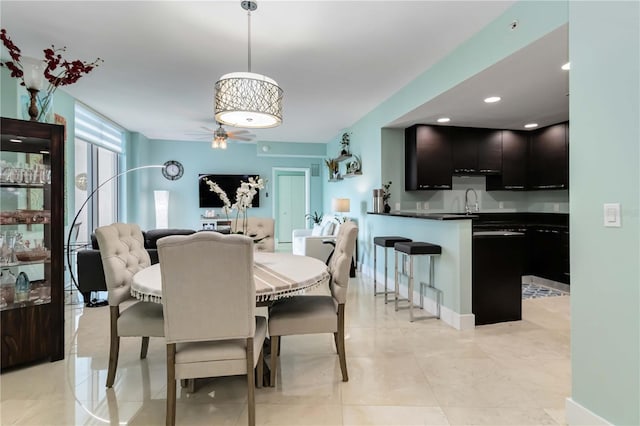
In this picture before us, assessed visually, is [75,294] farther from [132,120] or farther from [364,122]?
[364,122]

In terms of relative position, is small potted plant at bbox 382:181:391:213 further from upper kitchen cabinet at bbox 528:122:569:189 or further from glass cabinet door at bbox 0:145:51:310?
glass cabinet door at bbox 0:145:51:310

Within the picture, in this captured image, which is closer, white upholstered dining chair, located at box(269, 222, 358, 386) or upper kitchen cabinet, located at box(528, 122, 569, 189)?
white upholstered dining chair, located at box(269, 222, 358, 386)

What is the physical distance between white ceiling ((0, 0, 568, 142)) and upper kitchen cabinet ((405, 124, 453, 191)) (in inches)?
13.8

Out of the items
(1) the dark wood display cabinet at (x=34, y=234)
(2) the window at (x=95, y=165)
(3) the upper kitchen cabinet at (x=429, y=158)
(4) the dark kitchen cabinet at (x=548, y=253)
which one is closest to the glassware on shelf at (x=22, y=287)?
(1) the dark wood display cabinet at (x=34, y=234)

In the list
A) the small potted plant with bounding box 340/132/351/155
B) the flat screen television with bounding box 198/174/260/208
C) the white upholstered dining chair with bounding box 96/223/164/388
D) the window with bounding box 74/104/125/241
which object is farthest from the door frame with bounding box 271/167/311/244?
the white upholstered dining chair with bounding box 96/223/164/388

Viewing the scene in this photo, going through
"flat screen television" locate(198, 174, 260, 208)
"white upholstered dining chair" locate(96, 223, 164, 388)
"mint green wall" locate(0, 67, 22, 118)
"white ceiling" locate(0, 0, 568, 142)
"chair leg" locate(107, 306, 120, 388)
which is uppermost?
"white ceiling" locate(0, 0, 568, 142)

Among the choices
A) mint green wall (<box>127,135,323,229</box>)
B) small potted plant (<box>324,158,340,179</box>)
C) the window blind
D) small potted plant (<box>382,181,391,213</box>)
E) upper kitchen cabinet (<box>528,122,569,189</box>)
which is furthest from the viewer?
mint green wall (<box>127,135,323,229</box>)

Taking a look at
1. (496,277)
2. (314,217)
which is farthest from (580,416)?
(314,217)

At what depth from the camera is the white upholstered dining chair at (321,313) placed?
2.18 metres

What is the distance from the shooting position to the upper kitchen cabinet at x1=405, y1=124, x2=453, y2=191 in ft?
15.9

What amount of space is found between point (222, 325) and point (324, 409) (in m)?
0.82

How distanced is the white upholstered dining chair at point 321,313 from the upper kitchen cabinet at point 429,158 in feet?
8.94

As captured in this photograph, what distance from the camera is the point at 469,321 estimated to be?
3.23 meters

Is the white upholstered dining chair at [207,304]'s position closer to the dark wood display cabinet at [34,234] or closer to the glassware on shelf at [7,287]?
the dark wood display cabinet at [34,234]
